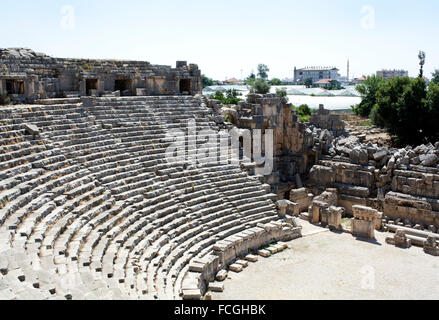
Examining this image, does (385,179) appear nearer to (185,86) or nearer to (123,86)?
(185,86)

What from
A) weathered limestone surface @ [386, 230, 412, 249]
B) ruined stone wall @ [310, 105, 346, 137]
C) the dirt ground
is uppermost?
ruined stone wall @ [310, 105, 346, 137]

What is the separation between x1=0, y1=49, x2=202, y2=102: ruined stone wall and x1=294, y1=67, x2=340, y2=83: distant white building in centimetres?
10413

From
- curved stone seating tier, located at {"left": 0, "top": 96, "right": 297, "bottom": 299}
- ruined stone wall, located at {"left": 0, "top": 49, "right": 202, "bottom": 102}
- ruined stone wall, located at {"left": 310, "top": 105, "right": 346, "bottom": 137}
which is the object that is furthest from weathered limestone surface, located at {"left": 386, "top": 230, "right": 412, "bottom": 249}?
ruined stone wall, located at {"left": 0, "top": 49, "right": 202, "bottom": 102}

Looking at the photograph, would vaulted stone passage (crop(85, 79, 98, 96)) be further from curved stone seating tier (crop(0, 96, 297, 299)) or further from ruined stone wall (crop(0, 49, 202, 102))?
curved stone seating tier (crop(0, 96, 297, 299))

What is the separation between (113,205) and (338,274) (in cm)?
650

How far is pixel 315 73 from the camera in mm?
124062

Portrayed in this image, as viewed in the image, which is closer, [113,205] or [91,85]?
[113,205]

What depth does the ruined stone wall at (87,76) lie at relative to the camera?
15219mm

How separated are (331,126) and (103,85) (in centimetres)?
1209

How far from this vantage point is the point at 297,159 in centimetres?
1994

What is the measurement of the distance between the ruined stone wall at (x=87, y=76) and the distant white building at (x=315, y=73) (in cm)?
10413

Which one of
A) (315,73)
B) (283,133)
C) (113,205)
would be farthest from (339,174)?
(315,73)

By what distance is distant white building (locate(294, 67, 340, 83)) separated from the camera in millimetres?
122088

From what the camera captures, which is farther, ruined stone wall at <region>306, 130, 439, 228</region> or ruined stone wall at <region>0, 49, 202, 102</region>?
ruined stone wall at <region>306, 130, 439, 228</region>
